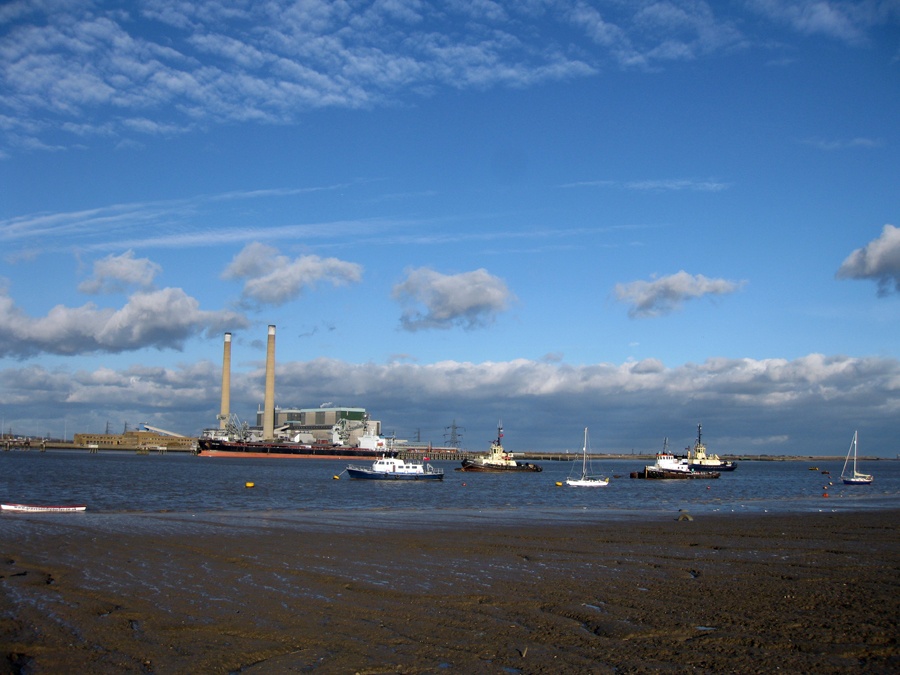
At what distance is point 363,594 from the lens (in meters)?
16.6

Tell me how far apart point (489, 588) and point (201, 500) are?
38.4m

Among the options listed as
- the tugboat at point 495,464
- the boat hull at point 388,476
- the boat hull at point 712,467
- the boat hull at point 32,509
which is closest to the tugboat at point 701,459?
the boat hull at point 712,467

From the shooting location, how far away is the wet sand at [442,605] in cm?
1141

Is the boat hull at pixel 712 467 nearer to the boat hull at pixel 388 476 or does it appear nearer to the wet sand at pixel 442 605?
the boat hull at pixel 388 476

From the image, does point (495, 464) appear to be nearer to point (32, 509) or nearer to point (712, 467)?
point (712, 467)

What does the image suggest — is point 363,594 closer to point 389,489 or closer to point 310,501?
point 310,501

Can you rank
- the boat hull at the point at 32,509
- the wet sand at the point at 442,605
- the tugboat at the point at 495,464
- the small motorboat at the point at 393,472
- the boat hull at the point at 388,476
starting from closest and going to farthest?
the wet sand at the point at 442,605 → the boat hull at the point at 32,509 → the boat hull at the point at 388,476 → the small motorboat at the point at 393,472 → the tugboat at the point at 495,464

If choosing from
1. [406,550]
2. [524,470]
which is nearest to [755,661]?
[406,550]

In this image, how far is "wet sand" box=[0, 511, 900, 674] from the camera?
1141 cm

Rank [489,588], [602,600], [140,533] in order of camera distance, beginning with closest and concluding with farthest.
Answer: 1. [602,600]
2. [489,588]
3. [140,533]

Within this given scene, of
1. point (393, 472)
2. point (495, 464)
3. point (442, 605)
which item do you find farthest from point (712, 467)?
point (442, 605)

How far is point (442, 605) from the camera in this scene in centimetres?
1536

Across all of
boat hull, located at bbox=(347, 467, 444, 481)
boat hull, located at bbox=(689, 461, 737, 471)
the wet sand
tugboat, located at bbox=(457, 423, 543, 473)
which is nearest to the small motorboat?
boat hull, located at bbox=(347, 467, 444, 481)

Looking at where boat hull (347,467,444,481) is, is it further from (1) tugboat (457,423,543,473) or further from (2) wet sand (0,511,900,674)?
(2) wet sand (0,511,900,674)
